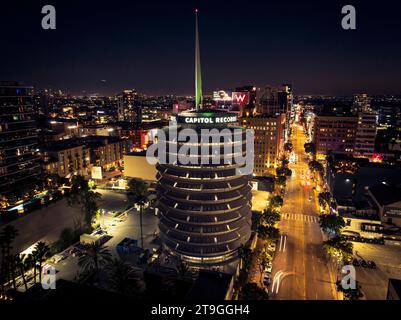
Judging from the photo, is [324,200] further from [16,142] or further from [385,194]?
[16,142]

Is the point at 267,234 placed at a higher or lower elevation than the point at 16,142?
lower

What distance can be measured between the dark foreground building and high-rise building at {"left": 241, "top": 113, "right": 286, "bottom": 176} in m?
88.0

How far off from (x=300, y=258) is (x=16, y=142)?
111 meters

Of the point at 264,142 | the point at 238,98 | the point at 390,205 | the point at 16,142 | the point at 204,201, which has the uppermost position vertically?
the point at 238,98

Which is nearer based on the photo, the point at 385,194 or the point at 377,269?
the point at 377,269

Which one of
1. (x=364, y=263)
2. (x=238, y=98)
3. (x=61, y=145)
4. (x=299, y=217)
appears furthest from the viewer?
(x=238, y=98)

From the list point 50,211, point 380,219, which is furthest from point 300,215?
point 50,211

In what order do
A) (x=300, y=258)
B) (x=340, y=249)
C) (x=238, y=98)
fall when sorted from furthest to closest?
(x=238, y=98) → (x=300, y=258) → (x=340, y=249)

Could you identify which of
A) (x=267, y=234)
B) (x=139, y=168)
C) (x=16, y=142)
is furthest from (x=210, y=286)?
(x=16, y=142)

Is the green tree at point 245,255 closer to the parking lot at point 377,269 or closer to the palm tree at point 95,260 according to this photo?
the parking lot at point 377,269

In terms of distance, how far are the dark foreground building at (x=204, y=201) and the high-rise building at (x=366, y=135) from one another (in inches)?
5050

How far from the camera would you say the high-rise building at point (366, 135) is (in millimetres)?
169000

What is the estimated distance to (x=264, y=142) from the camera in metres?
162
